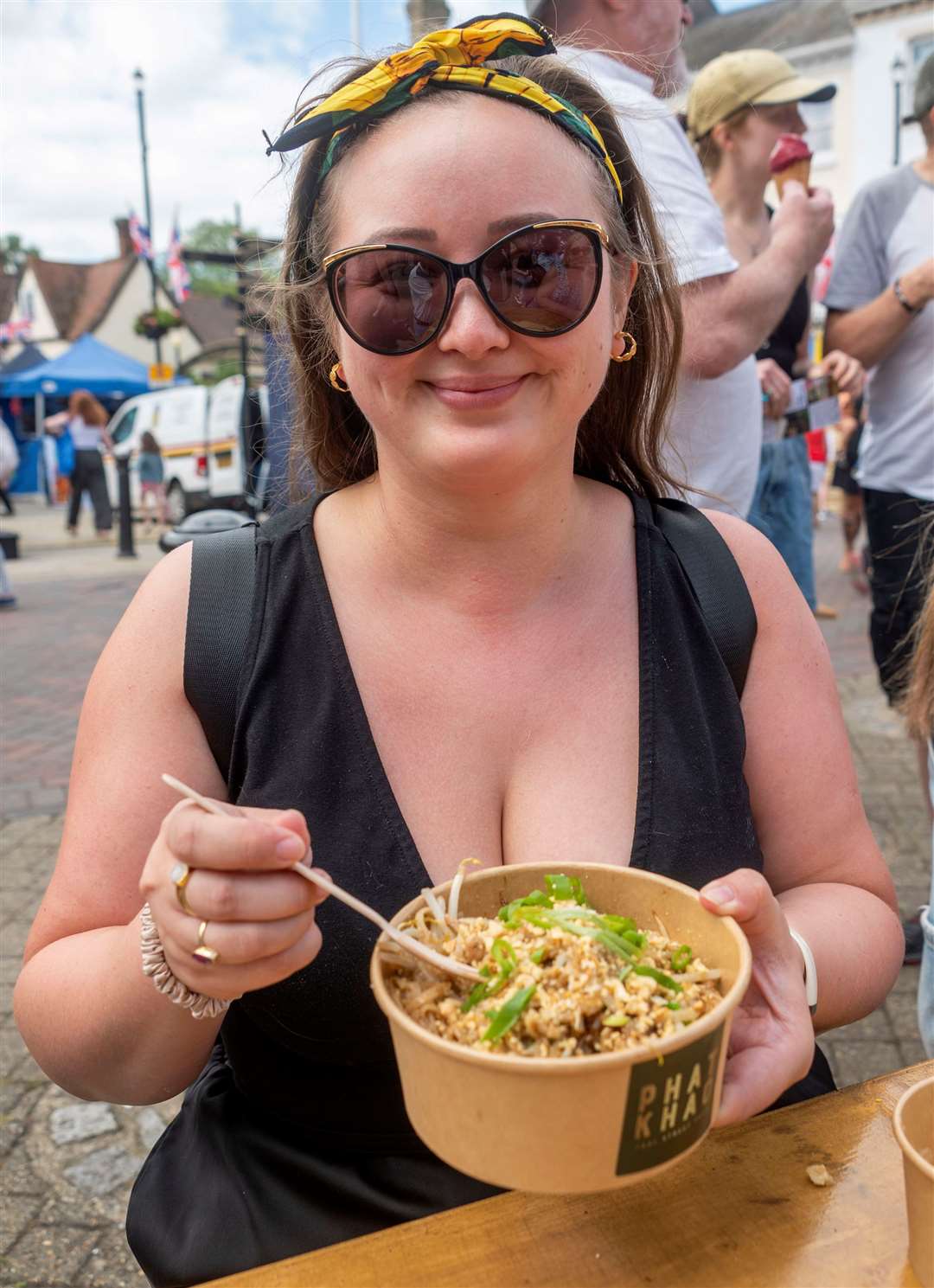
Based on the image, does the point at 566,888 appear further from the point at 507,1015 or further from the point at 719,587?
the point at 719,587

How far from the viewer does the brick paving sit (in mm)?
2451

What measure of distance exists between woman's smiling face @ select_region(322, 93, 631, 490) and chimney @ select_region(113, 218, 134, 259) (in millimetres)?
47749

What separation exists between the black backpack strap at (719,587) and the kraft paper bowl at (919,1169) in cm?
74

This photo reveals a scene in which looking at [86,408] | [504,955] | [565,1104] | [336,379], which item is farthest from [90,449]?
[565,1104]

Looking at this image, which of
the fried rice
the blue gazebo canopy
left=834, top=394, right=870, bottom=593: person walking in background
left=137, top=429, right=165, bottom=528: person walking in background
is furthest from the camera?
the blue gazebo canopy

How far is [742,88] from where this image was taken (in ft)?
11.0

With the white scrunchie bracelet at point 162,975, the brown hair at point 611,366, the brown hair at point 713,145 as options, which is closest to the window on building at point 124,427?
the brown hair at point 713,145

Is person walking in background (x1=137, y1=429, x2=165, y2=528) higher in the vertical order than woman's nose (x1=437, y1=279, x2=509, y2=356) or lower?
lower

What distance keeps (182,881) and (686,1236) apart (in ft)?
1.93

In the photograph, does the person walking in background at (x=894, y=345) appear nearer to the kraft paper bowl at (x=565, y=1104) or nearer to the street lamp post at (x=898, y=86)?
the kraft paper bowl at (x=565, y=1104)

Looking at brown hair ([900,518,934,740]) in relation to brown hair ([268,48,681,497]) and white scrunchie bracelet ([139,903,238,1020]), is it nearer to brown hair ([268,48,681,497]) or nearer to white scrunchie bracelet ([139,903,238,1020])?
brown hair ([268,48,681,497])

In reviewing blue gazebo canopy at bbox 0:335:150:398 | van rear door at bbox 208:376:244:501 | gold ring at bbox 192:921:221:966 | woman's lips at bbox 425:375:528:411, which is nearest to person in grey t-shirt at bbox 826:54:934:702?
woman's lips at bbox 425:375:528:411

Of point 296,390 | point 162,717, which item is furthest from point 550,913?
point 296,390

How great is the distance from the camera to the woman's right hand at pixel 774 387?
3.66 metres
